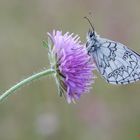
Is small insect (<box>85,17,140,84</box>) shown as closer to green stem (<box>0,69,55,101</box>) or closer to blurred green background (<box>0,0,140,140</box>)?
green stem (<box>0,69,55,101</box>)

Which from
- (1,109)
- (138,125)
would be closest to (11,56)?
(1,109)

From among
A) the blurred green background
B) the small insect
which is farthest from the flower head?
the blurred green background

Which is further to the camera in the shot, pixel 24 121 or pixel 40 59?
pixel 40 59

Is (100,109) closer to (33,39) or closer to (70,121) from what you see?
(70,121)

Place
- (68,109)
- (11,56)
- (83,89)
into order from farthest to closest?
1. (11,56)
2. (68,109)
3. (83,89)

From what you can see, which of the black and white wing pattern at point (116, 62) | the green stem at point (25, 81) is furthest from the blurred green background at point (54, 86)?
the green stem at point (25, 81)

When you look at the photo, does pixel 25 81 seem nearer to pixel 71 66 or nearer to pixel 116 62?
pixel 71 66
